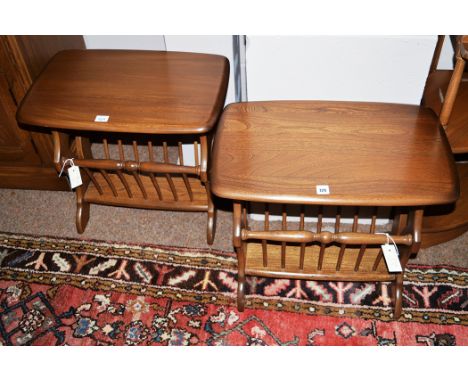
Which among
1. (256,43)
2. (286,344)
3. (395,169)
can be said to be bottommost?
(286,344)

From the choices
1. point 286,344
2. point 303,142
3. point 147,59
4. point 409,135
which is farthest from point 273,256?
point 147,59

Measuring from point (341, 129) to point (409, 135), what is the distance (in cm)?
22

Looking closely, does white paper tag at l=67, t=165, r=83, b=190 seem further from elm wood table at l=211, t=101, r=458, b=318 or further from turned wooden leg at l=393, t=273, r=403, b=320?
turned wooden leg at l=393, t=273, r=403, b=320

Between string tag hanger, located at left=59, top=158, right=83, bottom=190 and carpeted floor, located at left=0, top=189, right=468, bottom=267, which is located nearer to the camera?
string tag hanger, located at left=59, top=158, right=83, bottom=190

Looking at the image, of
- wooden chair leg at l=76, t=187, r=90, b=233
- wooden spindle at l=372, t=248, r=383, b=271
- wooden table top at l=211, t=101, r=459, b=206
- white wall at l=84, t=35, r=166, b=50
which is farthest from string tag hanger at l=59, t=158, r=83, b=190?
wooden spindle at l=372, t=248, r=383, b=271

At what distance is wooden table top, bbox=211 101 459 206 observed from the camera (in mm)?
1404

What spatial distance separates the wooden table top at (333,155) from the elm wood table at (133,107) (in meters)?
0.16

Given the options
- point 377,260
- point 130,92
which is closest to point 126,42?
point 130,92

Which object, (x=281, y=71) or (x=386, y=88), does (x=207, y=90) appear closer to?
(x=281, y=71)

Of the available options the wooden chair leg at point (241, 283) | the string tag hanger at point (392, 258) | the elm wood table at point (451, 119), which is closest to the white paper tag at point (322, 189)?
the string tag hanger at point (392, 258)

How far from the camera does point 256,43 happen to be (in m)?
1.73

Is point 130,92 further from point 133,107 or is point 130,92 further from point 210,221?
point 210,221

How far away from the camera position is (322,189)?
141cm

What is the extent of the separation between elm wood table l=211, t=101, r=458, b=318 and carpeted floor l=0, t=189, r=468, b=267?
423 mm
